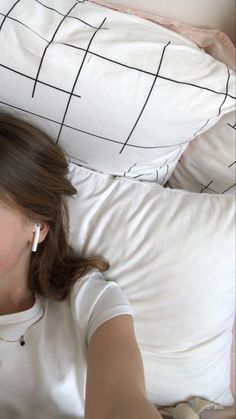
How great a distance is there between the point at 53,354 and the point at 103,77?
51cm

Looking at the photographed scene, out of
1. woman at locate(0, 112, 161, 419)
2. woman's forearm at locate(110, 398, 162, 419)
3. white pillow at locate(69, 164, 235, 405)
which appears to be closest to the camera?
woman's forearm at locate(110, 398, 162, 419)

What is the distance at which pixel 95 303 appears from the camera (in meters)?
0.92

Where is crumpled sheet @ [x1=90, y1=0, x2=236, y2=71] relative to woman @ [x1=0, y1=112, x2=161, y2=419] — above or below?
above

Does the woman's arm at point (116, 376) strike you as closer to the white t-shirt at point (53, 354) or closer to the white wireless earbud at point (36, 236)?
the white t-shirt at point (53, 354)

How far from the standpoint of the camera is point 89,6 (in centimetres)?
93

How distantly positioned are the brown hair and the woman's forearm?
28 cm

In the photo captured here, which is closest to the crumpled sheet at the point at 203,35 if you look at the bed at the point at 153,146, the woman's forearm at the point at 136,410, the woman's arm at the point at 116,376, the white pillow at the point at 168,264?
the bed at the point at 153,146

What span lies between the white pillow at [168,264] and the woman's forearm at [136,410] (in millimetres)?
238

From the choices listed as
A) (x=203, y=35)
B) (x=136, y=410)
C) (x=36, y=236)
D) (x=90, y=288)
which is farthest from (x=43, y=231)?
(x=203, y=35)

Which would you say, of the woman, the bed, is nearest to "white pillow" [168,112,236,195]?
the bed

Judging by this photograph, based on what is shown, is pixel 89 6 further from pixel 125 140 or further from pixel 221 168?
pixel 221 168

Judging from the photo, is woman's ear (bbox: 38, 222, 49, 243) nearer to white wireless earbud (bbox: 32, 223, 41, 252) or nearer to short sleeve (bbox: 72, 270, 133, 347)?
white wireless earbud (bbox: 32, 223, 41, 252)

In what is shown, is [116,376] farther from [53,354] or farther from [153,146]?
[153,146]

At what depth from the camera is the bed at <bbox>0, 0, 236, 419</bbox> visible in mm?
881
